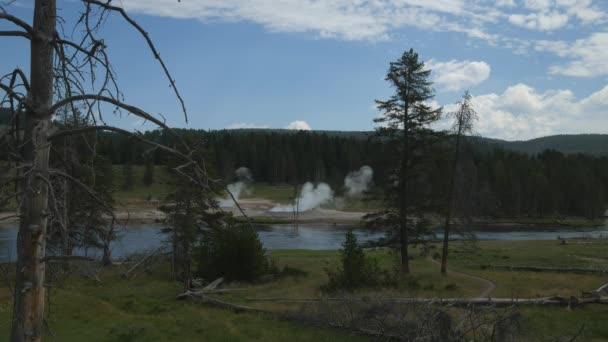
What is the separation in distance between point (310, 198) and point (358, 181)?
67.1 feet

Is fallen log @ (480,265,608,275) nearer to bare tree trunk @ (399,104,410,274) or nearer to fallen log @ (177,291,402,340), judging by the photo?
bare tree trunk @ (399,104,410,274)

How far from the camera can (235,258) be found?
29.6 meters

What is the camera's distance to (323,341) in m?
15.5

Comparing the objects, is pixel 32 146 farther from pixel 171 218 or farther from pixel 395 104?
pixel 171 218

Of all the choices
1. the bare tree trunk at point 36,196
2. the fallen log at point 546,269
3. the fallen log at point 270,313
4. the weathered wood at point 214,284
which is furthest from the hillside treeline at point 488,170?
the bare tree trunk at point 36,196

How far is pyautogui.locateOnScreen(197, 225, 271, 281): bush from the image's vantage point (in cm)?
2930

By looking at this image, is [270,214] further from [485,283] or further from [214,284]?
[485,283]

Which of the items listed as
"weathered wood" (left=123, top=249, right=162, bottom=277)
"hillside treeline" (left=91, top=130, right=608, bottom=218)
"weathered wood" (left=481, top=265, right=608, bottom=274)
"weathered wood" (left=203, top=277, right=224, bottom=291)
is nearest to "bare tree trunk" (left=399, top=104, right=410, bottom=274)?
"weathered wood" (left=481, top=265, right=608, bottom=274)

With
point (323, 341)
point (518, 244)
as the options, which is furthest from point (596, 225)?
point (323, 341)

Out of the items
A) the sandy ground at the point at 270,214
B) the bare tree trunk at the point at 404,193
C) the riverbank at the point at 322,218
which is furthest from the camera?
the riverbank at the point at 322,218

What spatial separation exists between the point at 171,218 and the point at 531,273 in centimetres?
2357

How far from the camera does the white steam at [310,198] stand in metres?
102

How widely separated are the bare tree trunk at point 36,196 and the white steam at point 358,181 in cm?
12065

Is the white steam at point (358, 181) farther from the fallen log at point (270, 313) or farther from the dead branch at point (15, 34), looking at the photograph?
the dead branch at point (15, 34)
